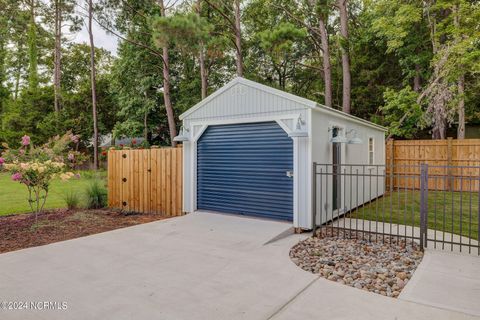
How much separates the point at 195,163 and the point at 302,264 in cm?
380

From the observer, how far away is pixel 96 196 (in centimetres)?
812

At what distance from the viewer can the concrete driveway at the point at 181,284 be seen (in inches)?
103

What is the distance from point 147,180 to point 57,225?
221 centimetres

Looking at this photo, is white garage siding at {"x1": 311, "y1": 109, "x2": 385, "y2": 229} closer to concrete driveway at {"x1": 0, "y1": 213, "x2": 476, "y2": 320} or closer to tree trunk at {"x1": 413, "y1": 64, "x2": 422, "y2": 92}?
concrete driveway at {"x1": 0, "y1": 213, "x2": 476, "y2": 320}

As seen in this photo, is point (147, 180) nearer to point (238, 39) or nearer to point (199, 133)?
point (199, 133)

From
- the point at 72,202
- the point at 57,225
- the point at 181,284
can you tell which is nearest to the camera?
the point at 181,284

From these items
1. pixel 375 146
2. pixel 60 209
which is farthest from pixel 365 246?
pixel 60 209

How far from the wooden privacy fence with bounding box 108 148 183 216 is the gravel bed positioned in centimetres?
364

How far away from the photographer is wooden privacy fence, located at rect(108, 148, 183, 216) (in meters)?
7.22

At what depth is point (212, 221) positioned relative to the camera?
6.07m

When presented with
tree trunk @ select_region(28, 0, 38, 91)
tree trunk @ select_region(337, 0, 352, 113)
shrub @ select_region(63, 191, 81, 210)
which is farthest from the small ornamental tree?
tree trunk @ select_region(28, 0, 38, 91)

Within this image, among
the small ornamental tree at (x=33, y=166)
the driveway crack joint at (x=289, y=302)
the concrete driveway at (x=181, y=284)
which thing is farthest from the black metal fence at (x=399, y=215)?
the small ornamental tree at (x=33, y=166)

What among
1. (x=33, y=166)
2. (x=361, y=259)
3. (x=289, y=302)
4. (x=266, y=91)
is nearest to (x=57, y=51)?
(x=33, y=166)

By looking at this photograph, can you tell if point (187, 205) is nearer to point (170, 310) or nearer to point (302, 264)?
point (302, 264)
